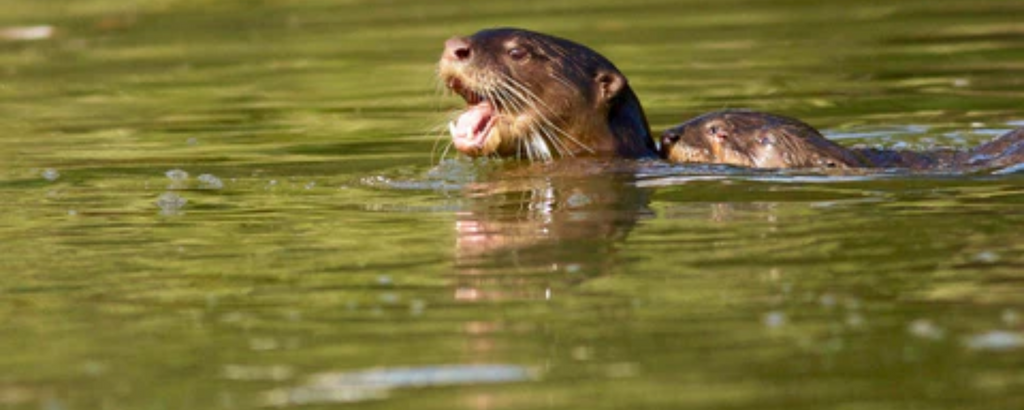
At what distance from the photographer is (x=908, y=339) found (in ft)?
15.9

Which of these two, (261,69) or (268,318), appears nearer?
(268,318)

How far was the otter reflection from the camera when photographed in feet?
19.4

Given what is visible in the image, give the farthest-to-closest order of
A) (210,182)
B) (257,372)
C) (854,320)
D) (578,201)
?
(210,182) → (578,201) → (854,320) → (257,372)

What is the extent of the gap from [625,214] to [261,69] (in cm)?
808

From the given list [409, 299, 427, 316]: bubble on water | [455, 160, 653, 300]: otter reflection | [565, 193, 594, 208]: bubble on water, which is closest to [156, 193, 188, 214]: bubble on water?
[455, 160, 653, 300]: otter reflection

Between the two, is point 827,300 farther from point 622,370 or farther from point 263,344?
point 263,344

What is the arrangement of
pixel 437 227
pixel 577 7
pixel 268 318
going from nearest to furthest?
pixel 268 318
pixel 437 227
pixel 577 7

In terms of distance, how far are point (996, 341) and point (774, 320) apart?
623 millimetres

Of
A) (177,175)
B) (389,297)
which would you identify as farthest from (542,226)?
(177,175)

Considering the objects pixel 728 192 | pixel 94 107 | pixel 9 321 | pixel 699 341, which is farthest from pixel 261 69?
pixel 699 341

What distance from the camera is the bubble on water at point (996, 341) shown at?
4703 mm

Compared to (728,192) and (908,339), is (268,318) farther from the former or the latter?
(728,192)

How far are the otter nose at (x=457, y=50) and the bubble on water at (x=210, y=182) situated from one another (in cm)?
125

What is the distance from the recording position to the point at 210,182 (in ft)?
29.4
